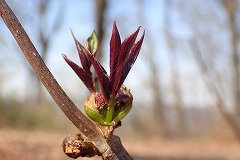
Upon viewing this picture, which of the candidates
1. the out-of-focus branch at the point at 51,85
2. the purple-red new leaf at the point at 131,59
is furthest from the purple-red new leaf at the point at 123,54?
the out-of-focus branch at the point at 51,85

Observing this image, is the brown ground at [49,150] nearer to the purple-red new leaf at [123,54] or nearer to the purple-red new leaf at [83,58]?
the purple-red new leaf at [83,58]

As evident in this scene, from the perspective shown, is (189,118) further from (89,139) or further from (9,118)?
(89,139)

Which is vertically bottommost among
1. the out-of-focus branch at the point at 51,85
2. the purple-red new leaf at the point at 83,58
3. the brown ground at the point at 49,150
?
the out-of-focus branch at the point at 51,85

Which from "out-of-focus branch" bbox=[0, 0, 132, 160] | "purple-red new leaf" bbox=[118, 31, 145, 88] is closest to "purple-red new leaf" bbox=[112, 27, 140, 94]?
"purple-red new leaf" bbox=[118, 31, 145, 88]

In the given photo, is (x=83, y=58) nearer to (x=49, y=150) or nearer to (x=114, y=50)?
(x=114, y=50)

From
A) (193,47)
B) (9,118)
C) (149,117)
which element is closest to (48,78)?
(193,47)

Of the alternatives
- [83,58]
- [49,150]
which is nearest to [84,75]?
[83,58]

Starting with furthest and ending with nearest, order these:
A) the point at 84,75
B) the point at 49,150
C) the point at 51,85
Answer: the point at 49,150 < the point at 84,75 < the point at 51,85

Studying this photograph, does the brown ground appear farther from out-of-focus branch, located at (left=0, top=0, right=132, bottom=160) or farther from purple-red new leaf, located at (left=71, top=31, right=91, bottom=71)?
out-of-focus branch, located at (left=0, top=0, right=132, bottom=160)
